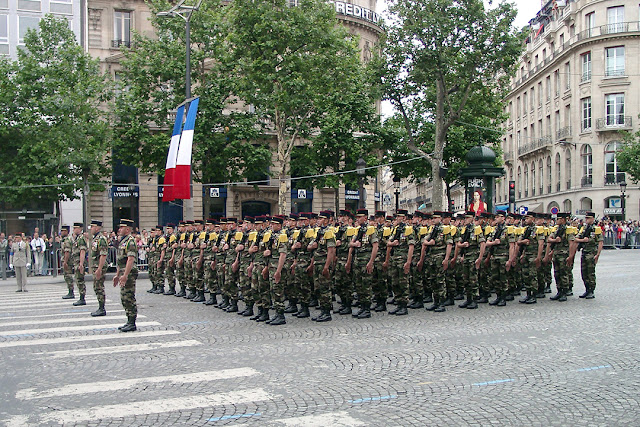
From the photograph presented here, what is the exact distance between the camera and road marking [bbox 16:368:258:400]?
668 cm

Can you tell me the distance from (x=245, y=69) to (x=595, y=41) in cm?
3530

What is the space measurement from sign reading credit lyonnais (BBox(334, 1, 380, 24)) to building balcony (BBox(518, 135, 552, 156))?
22384mm

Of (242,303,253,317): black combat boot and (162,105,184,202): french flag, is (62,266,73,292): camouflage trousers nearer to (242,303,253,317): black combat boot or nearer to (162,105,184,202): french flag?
(162,105,184,202): french flag

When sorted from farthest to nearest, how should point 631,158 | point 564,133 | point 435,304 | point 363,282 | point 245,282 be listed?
point 564,133 → point 631,158 → point 435,304 → point 245,282 → point 363,282

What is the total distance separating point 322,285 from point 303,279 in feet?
1.41

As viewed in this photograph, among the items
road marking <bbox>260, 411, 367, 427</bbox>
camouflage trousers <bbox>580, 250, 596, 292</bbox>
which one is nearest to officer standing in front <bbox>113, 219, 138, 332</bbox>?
road marking <bbox>260, 411, 367, 427</bbox>

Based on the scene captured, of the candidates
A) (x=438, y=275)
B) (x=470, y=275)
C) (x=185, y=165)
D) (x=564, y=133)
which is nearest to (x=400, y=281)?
(x=438, y=275)

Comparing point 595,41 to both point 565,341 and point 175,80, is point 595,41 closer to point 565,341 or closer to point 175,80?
point 175,80

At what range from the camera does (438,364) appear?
306 inches

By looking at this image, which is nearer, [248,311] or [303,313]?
[303,313]

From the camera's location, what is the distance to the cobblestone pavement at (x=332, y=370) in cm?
588

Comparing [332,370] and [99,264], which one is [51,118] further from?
[332,370]

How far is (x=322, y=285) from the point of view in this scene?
37.9 ft

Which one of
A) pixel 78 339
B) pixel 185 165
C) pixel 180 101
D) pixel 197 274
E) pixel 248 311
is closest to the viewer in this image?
pixel 78 339
